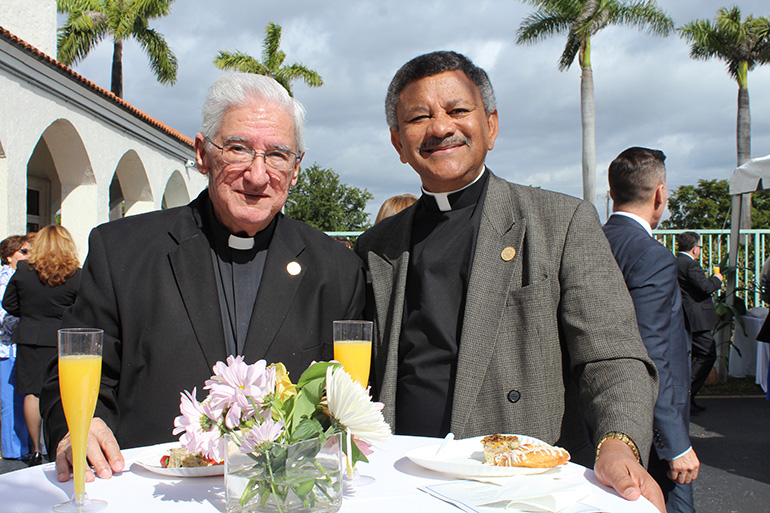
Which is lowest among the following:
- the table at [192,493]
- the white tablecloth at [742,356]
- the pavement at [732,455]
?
the pavement at [732,455]

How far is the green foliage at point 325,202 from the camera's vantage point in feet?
176

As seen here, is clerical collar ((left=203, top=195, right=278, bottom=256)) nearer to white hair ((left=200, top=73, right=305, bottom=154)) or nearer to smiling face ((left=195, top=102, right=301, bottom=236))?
smiling face ((left=195, top=102, right=301, bottom=236))

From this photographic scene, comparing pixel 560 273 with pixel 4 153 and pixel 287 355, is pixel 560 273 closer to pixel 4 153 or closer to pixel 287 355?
pixel 287 355

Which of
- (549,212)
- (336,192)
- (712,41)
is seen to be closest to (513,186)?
(549,212)

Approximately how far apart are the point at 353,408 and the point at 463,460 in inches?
18.7

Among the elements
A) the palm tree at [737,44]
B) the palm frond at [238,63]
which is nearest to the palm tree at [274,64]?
the palm frond at [238,63]

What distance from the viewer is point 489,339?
7.27 ft

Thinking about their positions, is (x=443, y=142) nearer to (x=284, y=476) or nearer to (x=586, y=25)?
(x=284, y=476)

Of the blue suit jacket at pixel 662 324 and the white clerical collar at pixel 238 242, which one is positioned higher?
the white clerical collar at pixel 238 242

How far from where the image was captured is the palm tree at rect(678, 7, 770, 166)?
24.5 metres

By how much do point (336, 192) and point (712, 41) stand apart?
3519 cm

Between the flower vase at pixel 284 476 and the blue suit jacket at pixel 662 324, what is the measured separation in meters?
2.02

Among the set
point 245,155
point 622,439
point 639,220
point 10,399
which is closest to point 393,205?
point 639,220

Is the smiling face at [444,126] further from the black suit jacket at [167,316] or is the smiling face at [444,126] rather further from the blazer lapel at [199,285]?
the blazer lapel at [199,285]
